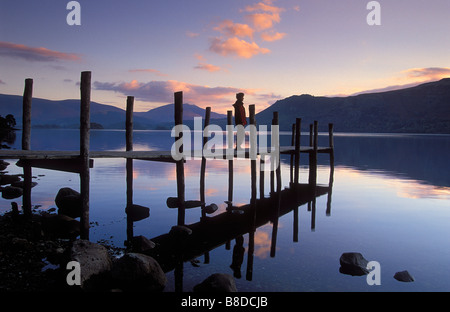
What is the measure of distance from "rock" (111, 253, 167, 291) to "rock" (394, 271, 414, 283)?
5737 mm

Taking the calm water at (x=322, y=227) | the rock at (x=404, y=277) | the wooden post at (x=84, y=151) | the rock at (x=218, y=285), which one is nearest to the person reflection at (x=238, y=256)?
the calm water at (x=322, y=227)

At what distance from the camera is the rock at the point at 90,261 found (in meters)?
7.16

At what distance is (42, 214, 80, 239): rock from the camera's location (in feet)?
Answer: 35.1

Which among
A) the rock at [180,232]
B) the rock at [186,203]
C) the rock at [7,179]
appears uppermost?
the rock at [7,179]

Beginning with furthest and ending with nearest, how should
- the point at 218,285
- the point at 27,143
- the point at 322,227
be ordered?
1. the point at 322,227
2. the point at 27,143
3. the point at 218,285

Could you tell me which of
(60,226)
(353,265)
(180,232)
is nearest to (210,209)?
(180,232)

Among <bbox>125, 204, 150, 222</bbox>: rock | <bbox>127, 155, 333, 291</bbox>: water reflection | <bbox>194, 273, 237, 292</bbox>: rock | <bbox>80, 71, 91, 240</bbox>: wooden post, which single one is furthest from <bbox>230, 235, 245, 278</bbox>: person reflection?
<bbox>125, 204, 150, 222</bbox>: rock

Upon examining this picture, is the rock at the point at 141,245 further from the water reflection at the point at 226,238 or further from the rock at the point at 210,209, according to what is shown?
the rock at the point at 210,209

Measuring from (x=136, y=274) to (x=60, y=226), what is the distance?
190 inches

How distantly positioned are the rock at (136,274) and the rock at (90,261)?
1.09 feet

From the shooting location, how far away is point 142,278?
7.31m

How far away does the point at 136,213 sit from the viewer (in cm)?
1423

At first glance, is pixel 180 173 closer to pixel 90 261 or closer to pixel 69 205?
pixel 69 205
